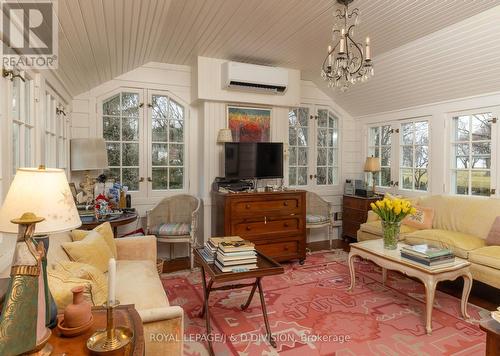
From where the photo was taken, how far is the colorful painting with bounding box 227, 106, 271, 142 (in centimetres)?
438

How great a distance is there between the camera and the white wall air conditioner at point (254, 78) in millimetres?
3979

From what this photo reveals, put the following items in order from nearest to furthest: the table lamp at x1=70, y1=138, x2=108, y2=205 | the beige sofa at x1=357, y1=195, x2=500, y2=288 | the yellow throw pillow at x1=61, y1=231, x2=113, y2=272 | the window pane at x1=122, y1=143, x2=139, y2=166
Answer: the yellow throw pillow at x1=61, y1=231, x2=113, y2=272 < the beige sofa at x1=357, y1=195, x2=500, y2=288 < the table lamp at x1=70, y1=138, x2=108, y2=205 < the window pane at x1=122, y1=143, x2=139, y2=166

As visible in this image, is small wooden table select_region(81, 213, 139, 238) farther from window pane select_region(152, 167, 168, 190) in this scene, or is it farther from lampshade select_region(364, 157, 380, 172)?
lampshade select_region(364, 157, 380, 172)

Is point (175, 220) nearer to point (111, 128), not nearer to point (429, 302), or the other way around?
point (111, 128)

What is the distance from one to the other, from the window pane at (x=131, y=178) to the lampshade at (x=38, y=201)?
311 centimetres

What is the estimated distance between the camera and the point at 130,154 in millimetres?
4242

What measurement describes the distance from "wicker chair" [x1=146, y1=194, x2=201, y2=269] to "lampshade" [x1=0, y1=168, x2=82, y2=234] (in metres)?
2.64

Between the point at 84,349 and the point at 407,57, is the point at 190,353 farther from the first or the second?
the point at 407,57

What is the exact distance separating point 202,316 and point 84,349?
172 centimetres


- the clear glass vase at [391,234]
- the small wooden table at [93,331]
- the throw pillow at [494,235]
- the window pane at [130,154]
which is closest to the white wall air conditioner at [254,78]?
the window pane at [130,154]

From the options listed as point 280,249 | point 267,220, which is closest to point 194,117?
point 267,220

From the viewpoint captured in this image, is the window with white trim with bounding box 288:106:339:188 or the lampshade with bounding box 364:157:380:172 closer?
the lampshade with bounding box 364:157:380:172

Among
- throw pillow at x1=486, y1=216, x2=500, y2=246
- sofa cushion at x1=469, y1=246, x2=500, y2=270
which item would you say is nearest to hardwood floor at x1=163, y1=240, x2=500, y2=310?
sofa cushion at x1=469, y1=246, x2=500, y2=270

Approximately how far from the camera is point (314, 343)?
7.48ft
